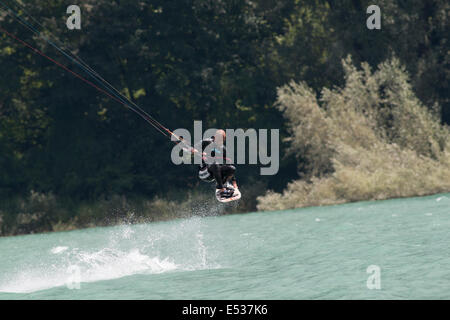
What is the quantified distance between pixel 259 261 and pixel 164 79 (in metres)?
22.0

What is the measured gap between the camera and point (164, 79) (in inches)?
1417

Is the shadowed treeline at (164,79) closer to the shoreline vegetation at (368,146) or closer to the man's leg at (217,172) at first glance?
the shoreline vegetation at (368,146)

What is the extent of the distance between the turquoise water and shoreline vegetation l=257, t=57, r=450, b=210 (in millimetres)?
3889

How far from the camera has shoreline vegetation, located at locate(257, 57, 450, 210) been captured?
28.2m

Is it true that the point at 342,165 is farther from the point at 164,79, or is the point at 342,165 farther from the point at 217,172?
the point at 217,172

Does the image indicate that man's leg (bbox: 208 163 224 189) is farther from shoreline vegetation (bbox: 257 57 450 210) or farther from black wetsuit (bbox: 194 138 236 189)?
shoreline vegetation (bbox: 257 57 450 210)

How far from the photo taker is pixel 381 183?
92.5 feet

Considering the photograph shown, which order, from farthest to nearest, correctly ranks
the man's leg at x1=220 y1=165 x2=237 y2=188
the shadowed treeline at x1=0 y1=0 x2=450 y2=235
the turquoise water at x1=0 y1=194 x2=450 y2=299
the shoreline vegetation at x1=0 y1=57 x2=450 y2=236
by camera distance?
the shadowed treeline at x1=0 y1=0 x2=450 y2=235
the shoreline vegetation at x1=0 y1=57 x2=450 y2=236
the man's leg at x1=220 y1=165 x2=237 y2=188
the turquoise water at x1=0 y1=194 x2=450 y2=299

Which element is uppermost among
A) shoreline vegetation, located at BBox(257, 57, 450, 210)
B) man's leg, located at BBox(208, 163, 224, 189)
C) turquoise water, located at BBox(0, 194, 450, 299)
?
shoreline vegetation, located at BBox(257, 57, 450, 210)

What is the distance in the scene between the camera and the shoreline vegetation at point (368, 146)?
2823 cm

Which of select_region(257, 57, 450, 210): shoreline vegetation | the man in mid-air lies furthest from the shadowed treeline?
the man in mid-air

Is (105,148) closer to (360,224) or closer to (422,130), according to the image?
(422,130)

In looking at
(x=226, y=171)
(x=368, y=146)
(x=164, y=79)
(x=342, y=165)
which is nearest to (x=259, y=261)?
(x=226, y=171)

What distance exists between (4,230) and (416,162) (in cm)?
1751
